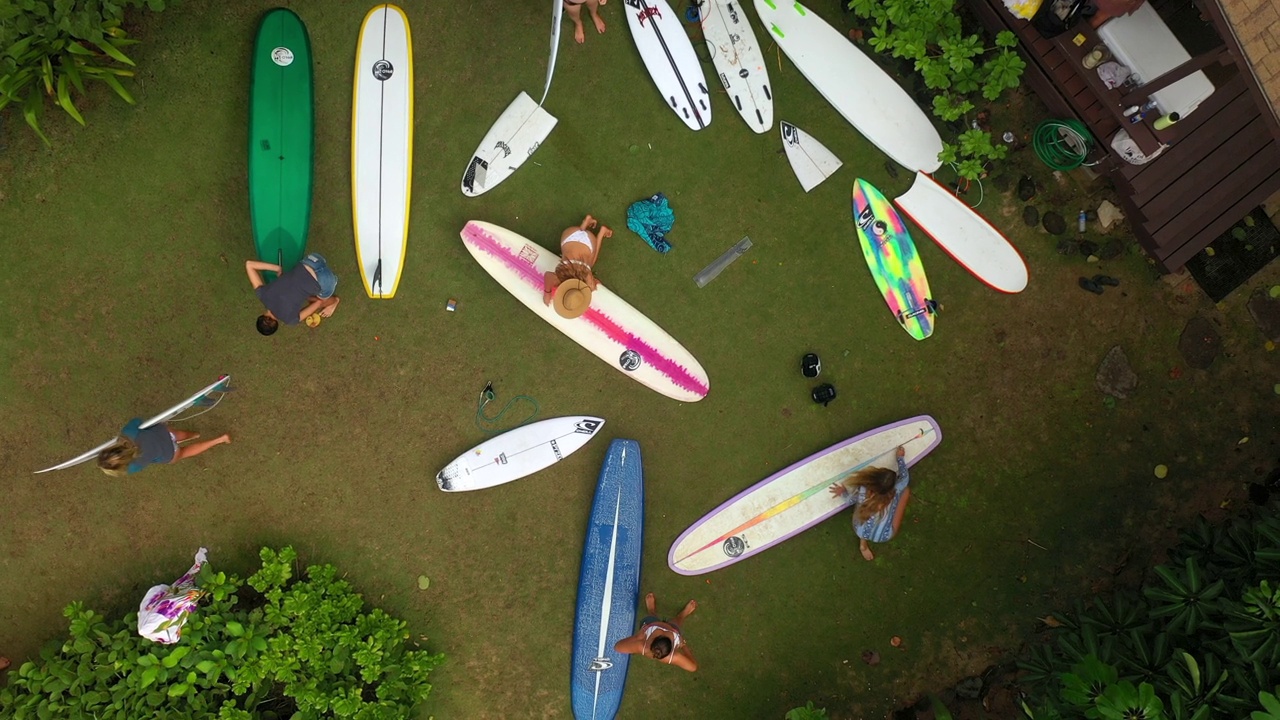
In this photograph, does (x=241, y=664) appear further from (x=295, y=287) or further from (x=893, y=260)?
(x=893, y=260)

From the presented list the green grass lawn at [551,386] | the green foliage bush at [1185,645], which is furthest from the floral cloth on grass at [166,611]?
the green foliage bush at [1185,645]

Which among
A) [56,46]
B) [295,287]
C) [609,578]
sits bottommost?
[609,578]

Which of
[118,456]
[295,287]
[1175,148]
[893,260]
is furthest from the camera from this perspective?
[893,260]

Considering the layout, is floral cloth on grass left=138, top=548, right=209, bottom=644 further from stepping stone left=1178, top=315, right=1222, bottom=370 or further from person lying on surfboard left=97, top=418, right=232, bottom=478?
stepping stone left=1178, top=315, right=1222, bottom=370

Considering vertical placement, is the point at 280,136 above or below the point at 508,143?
above

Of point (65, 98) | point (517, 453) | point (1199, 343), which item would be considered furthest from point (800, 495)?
point (65, 98)

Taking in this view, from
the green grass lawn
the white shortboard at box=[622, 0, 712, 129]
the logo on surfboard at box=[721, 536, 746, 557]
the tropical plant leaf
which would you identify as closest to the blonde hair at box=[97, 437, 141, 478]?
the green grass lawn

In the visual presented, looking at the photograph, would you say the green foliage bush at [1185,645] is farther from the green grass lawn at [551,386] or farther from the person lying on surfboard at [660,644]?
the person lying on surfboard at [660,644]

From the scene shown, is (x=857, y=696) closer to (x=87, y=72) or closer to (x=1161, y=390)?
(x=1161, y=390)

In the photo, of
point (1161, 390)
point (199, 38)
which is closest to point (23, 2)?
point (199, 38)
